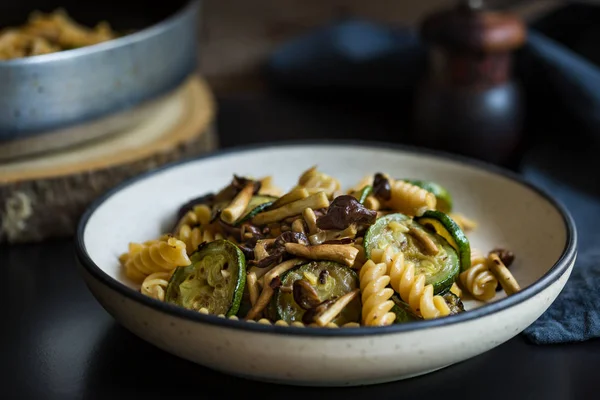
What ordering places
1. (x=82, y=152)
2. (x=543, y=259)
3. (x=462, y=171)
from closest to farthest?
(x=543, y=259) → (x=462, y=171) → (x=82, y=152)

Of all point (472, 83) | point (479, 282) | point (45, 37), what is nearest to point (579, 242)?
point (479, 282)

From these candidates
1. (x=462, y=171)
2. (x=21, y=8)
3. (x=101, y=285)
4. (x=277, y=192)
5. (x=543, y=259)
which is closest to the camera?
(x=101, y=285)

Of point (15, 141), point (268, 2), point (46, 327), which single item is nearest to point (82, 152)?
point (15, 141)

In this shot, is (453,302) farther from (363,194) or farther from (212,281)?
(212,281)

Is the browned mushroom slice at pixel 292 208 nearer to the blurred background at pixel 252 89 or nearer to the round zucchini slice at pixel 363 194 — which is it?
the round zucchini slice at pixel 363 194

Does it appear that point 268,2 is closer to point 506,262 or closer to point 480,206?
point 480,206

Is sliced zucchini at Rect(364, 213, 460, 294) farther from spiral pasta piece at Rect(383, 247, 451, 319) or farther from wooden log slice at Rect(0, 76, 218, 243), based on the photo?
wooden log slice at Rect(0, 76, 218, 243)
